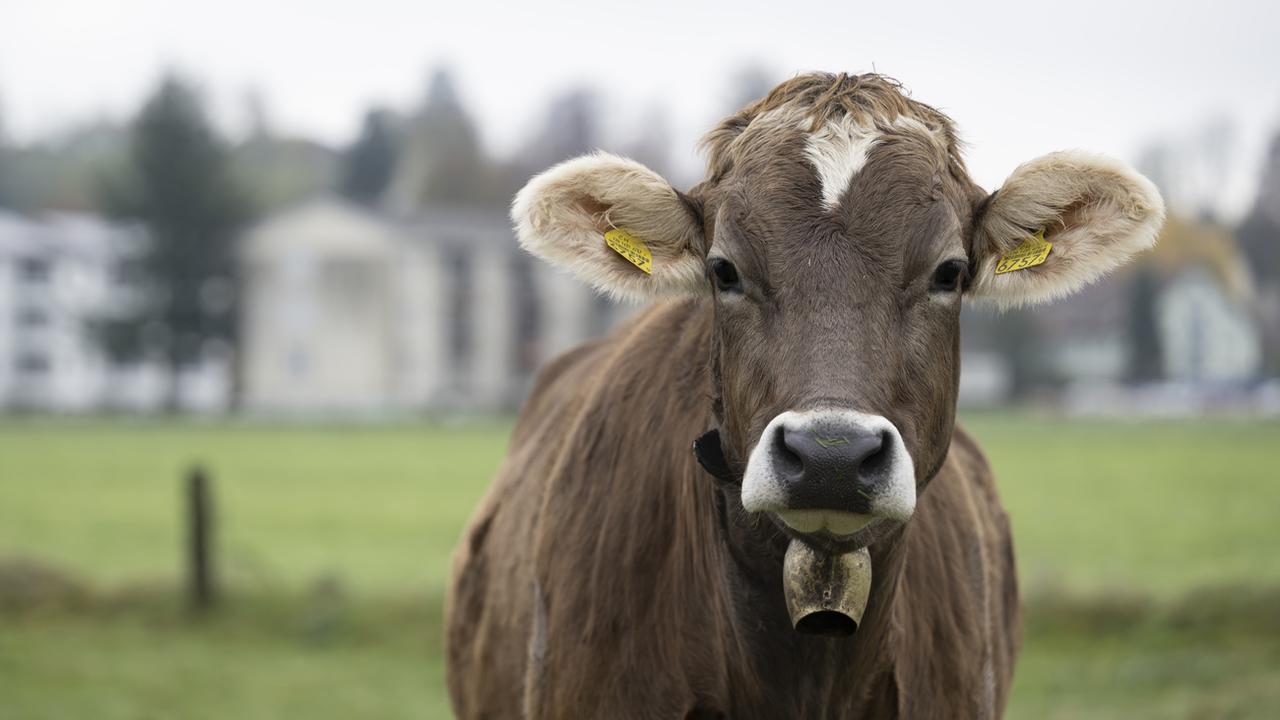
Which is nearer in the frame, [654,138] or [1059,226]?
[1059,226]

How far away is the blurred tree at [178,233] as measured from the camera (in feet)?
203

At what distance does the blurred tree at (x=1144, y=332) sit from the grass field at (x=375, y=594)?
16.0 m

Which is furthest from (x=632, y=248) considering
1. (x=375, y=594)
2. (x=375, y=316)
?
(x=375, y=316)

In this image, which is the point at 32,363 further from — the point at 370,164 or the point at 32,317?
the point at 370,164

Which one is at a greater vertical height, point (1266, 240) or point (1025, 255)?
point (1025, 255)

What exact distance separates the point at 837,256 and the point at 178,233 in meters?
63.6

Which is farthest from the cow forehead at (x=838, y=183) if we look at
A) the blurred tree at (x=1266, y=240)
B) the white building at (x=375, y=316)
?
the white building at (x=375, y=316)

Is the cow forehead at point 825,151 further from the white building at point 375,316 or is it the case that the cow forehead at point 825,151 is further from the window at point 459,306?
the window at point 459,306

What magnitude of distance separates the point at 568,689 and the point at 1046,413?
2456 inches

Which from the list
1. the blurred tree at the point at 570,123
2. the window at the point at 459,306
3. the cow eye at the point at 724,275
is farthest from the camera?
the blurred tree at the point at 570,123

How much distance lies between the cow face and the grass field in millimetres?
6285

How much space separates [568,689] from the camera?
3.59 metres

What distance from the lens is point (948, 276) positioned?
3156 millimetres

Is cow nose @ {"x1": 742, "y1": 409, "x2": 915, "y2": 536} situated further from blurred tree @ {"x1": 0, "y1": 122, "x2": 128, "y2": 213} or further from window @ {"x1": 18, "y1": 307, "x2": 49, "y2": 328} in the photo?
blurred tree @ {"x1": 0, "y1": 122, "x2": 128, "y2": 213}
